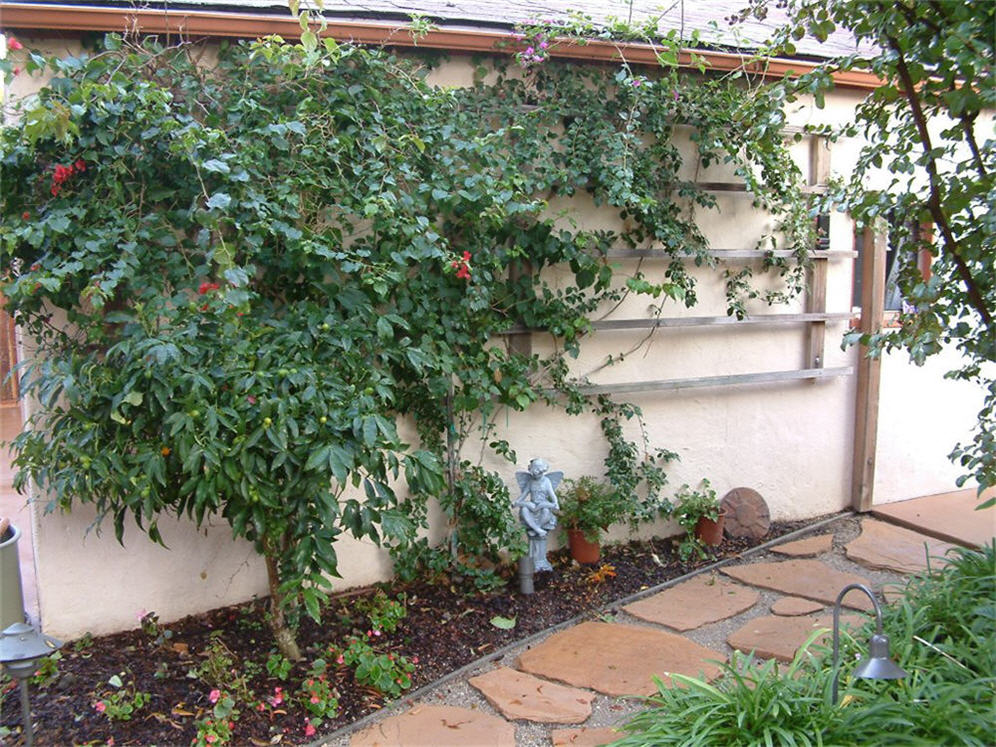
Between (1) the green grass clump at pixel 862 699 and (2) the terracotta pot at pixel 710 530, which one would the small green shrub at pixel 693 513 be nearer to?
(2) the terracotta pot at pixel 710 530

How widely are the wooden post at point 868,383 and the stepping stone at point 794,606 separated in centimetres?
169

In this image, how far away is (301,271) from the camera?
3.74m

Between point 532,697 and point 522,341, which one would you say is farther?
point 522,341

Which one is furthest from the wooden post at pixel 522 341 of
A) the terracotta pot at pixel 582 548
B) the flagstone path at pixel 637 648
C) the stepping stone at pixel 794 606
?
the stepping stone at pixel 794 606

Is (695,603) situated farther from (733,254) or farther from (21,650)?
(21,650)

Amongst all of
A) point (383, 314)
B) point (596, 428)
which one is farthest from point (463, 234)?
point (596, 428)

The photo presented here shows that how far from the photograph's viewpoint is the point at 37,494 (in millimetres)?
3580

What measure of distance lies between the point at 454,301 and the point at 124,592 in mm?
2062

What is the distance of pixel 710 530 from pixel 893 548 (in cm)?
112

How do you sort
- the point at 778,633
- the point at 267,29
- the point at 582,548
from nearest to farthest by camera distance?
the point at 267,29 → the point at 778,633 → the point at 582,548

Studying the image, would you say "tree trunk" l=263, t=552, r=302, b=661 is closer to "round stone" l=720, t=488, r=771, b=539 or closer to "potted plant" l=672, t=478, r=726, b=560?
"potted plant" l=672, t=478, r=726, b=560

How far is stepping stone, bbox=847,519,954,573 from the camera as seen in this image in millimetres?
4652

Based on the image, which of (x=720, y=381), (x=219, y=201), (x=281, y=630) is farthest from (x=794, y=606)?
(x=219, y=201)

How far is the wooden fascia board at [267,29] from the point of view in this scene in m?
3.35
